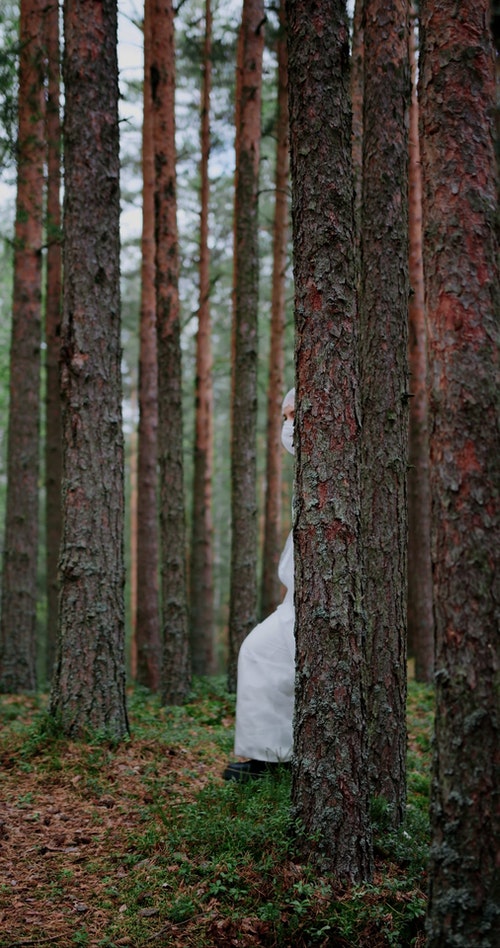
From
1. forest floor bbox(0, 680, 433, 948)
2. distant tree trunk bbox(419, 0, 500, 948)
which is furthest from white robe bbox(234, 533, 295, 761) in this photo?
distant tree trunk bbox(419, 0, 500, 948)

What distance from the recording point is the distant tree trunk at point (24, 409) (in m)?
10.6

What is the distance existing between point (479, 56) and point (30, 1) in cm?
998

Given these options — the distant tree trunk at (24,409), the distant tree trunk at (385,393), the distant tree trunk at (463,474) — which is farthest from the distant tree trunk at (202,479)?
the distant tree trunk at (463,474)

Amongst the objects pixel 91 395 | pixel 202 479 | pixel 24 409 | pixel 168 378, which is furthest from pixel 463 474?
pixel 202 479

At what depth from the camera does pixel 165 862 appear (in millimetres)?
4016

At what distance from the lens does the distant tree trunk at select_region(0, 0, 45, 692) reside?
10.6 m

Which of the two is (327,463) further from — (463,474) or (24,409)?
(24,409)

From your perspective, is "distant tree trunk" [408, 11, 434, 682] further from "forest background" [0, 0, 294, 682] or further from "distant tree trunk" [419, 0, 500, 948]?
"distant tree trunk" [419, 0, 500, 948]

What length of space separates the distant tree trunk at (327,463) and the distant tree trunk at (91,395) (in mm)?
2574

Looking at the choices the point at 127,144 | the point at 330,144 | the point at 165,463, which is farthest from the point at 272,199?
the point at 330,144

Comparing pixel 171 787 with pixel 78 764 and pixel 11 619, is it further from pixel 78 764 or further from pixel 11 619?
pixel 11 619

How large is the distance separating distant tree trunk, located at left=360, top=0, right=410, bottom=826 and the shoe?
720 mm

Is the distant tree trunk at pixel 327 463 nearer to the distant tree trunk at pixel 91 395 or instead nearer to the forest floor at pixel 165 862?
the forest floor at pixel 165 862

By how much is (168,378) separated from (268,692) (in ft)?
18.0
